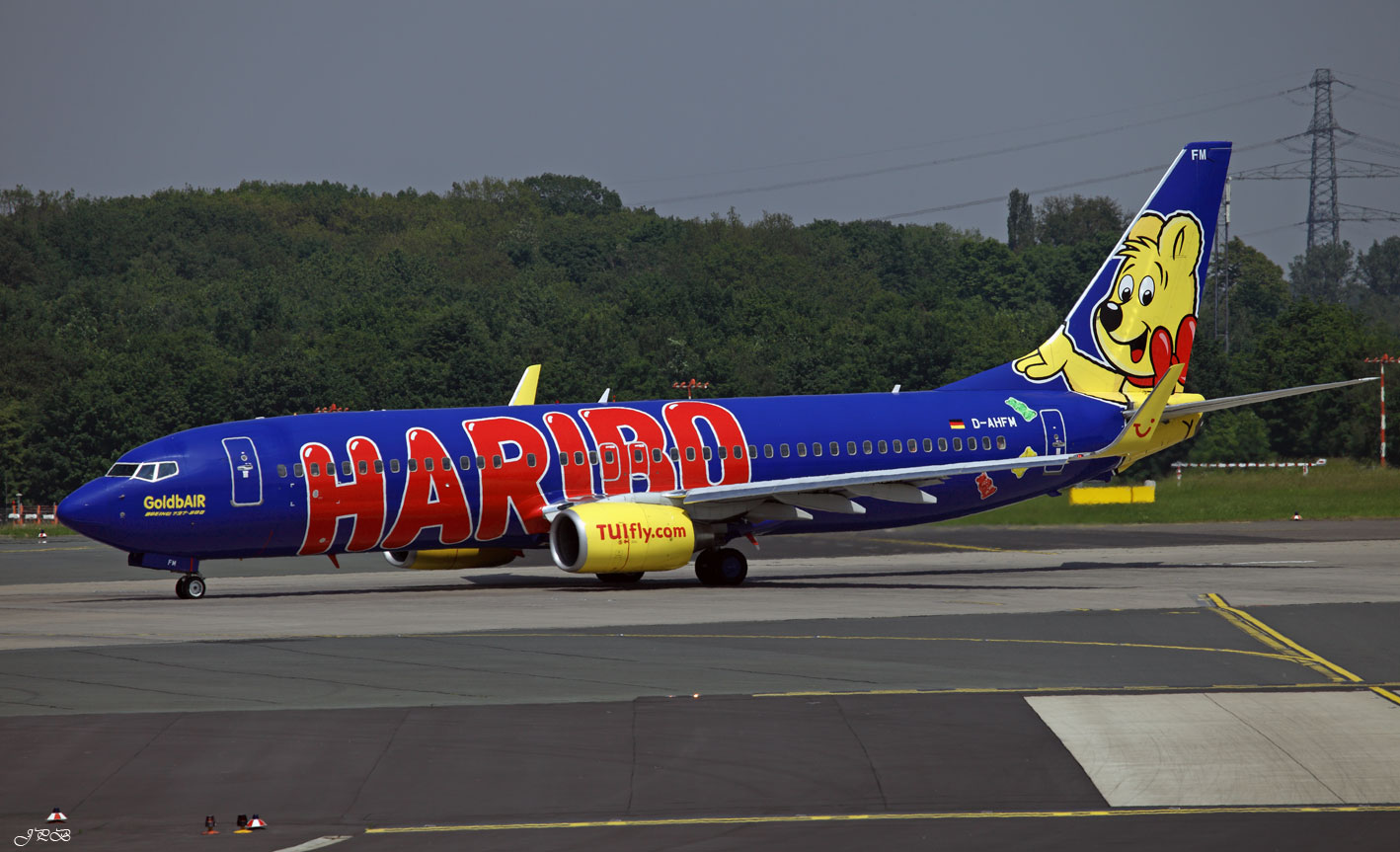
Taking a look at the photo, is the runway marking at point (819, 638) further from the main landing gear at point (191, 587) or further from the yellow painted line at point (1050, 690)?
the main landing gear at point (191, 587)

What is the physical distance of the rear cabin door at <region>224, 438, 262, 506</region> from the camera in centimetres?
3547

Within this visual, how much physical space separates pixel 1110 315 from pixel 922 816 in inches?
1343

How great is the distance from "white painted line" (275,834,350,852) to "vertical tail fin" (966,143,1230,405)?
3432 centimetres

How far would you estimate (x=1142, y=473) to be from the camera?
9188cm

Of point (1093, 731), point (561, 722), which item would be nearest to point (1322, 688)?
point (1093, 731)

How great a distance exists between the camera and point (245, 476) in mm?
35531

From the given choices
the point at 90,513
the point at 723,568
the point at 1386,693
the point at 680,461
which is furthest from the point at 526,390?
the point at 1386,693

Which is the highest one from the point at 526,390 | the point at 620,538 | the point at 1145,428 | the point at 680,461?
the point at 526,390

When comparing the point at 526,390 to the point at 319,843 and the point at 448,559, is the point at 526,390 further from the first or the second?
the point at 319,843

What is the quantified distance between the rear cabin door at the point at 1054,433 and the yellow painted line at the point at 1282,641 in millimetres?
9549

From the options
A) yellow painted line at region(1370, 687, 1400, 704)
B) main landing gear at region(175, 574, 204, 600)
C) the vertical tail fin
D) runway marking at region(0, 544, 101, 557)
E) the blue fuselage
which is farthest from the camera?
runway marking at region(0, 544, 101, 557)

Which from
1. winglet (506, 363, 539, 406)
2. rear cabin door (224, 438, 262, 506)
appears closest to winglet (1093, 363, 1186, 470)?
winglet (506, 363, 539, 406)

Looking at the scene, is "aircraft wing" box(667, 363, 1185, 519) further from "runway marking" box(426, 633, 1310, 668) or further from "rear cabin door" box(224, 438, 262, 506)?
"runway marking" box(426, 633, 1310, 668)

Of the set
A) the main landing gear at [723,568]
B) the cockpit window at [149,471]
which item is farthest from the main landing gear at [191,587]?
the main landing gear at [723,568]
